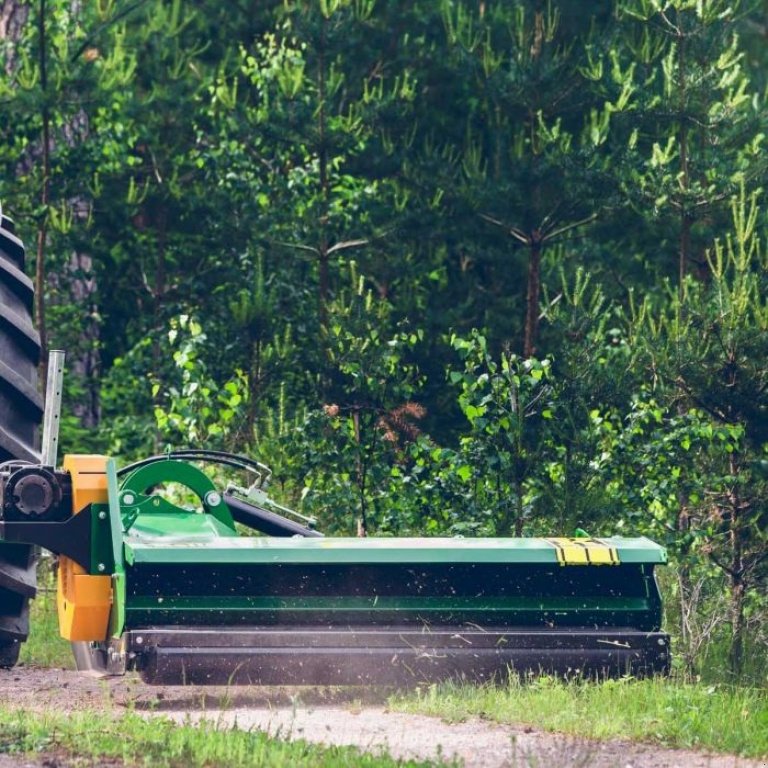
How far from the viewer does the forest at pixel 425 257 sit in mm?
9500

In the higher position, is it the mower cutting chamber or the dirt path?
the mower cutting chamber

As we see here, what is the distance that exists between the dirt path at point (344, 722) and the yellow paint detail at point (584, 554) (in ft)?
3.37

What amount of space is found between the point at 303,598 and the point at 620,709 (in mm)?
1459

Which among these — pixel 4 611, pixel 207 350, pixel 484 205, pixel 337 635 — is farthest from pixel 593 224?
pixel 4 611

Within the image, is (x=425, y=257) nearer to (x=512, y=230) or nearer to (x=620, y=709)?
(x=512, y=230)

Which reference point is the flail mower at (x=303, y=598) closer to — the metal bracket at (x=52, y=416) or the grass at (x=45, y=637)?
the metal bracket at (x=52, y=416)

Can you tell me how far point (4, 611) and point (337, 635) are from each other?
1.51m

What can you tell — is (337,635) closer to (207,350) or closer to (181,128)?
(207,350)

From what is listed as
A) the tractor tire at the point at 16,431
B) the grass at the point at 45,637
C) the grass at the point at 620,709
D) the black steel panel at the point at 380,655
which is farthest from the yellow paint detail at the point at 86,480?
the grass at the point at 45,637

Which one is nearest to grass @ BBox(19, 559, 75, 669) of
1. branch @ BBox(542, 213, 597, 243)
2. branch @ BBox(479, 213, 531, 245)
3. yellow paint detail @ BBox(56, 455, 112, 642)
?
yellow paint detail @ BBox(56, 455, 112, 642)

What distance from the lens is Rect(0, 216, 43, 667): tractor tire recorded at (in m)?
5.93

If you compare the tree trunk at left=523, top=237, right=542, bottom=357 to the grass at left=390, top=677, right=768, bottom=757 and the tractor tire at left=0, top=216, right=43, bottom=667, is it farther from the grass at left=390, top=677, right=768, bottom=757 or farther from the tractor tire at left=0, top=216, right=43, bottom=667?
the tractor tire at left=0, top=216, right=43, bottom=667

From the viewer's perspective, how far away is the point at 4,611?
238 inches

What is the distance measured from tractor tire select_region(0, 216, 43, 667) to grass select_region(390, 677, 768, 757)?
1.59 m
